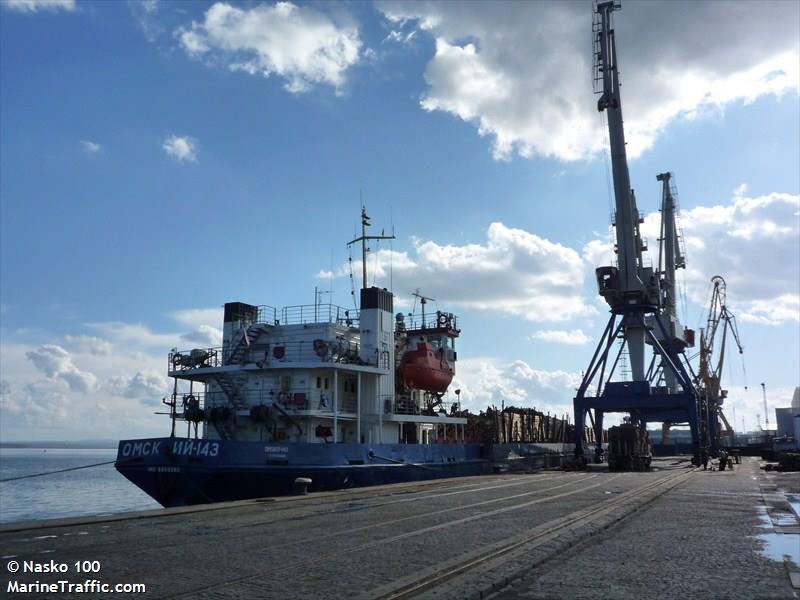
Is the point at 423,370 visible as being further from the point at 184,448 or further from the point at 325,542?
the point at 325,542

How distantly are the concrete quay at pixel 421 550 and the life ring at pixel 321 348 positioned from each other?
23.5ft

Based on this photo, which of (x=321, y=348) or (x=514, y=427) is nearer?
(x=321, y=348)

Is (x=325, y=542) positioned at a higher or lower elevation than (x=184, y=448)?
lower

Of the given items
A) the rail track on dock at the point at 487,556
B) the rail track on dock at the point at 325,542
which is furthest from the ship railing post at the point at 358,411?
the rail track on dock at the point at 487,556

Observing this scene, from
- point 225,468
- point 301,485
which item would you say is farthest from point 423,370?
point 225,468

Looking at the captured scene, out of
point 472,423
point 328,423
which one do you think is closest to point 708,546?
point 328,423

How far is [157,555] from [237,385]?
636 inches

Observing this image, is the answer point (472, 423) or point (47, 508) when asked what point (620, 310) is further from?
point (47, 508)

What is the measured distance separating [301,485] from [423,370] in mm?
10622

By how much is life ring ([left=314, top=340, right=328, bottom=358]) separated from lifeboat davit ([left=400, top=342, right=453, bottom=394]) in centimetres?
644

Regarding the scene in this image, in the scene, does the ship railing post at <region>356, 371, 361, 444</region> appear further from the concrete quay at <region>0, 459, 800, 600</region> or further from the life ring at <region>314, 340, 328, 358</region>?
the concrete quay at <region>0, 459, 800, 600</region>

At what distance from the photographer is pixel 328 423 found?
87.7ft

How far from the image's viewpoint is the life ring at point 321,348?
24938mm

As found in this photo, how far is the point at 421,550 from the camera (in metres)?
10.8
